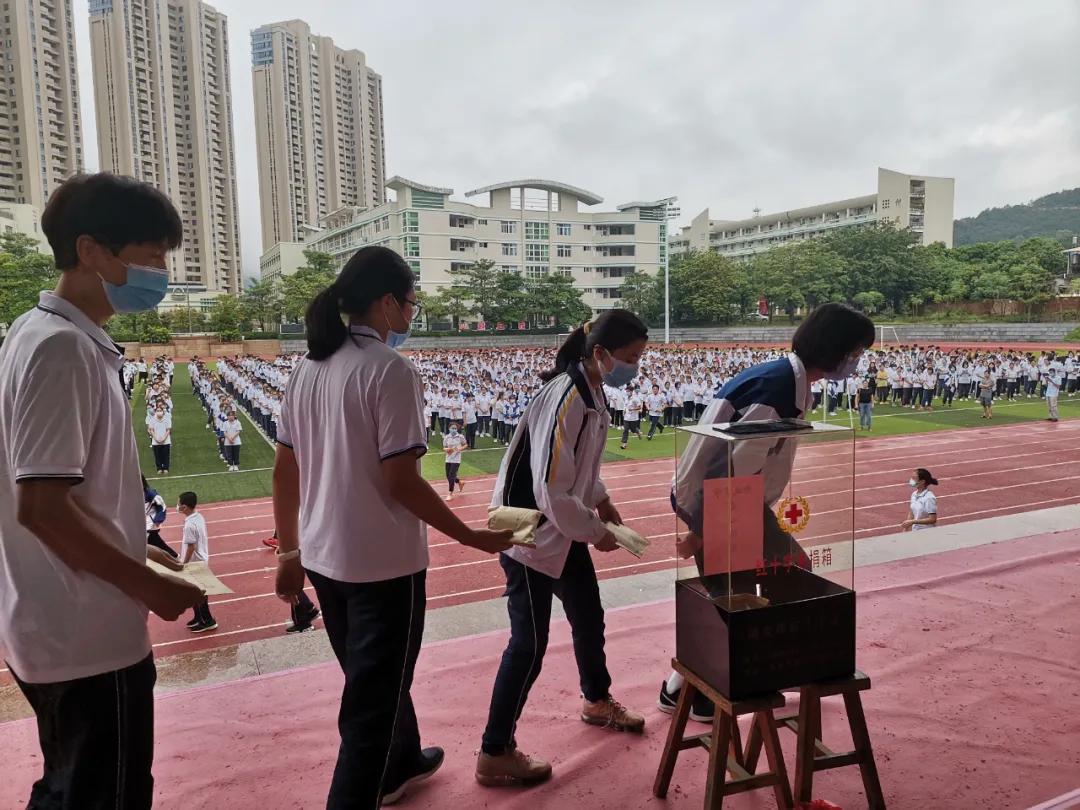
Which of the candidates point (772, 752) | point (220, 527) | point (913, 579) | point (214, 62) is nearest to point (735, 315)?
point (214, 62)

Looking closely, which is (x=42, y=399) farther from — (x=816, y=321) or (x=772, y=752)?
(x=816, y=321)

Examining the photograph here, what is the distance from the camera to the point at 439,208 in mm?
39188

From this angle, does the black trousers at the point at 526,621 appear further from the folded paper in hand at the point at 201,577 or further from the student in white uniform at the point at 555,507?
the folded paper in hand at the point at 201,577

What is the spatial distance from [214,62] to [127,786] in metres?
15.4

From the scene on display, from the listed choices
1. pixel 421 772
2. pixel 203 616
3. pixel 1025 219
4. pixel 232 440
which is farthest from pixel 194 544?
pixel 1025 219

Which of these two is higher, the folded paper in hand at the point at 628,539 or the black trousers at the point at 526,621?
the folded paper in hand at the point at 628,539

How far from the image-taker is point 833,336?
2275 mm

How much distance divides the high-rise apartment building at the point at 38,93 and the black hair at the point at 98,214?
47.1ft

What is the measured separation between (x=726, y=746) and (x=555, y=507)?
2.49ft

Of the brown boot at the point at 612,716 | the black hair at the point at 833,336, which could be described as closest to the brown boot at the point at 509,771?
the brown boot at the point at 612,716

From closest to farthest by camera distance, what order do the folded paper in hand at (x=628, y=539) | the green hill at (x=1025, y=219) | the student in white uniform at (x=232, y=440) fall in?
1. the folded paper in hand at (x=628, y=539)
2. the student in white uniform at (x=232, y=440)
3. the green hill at (x=1025, y=219)

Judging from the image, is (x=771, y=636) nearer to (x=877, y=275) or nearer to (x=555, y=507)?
(x=555, y=507)

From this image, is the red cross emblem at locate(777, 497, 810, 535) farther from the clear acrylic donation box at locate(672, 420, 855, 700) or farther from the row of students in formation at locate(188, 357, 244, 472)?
the row of students in formation at locate(188, 357, 244, 472)

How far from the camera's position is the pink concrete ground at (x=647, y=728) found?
2.14m
